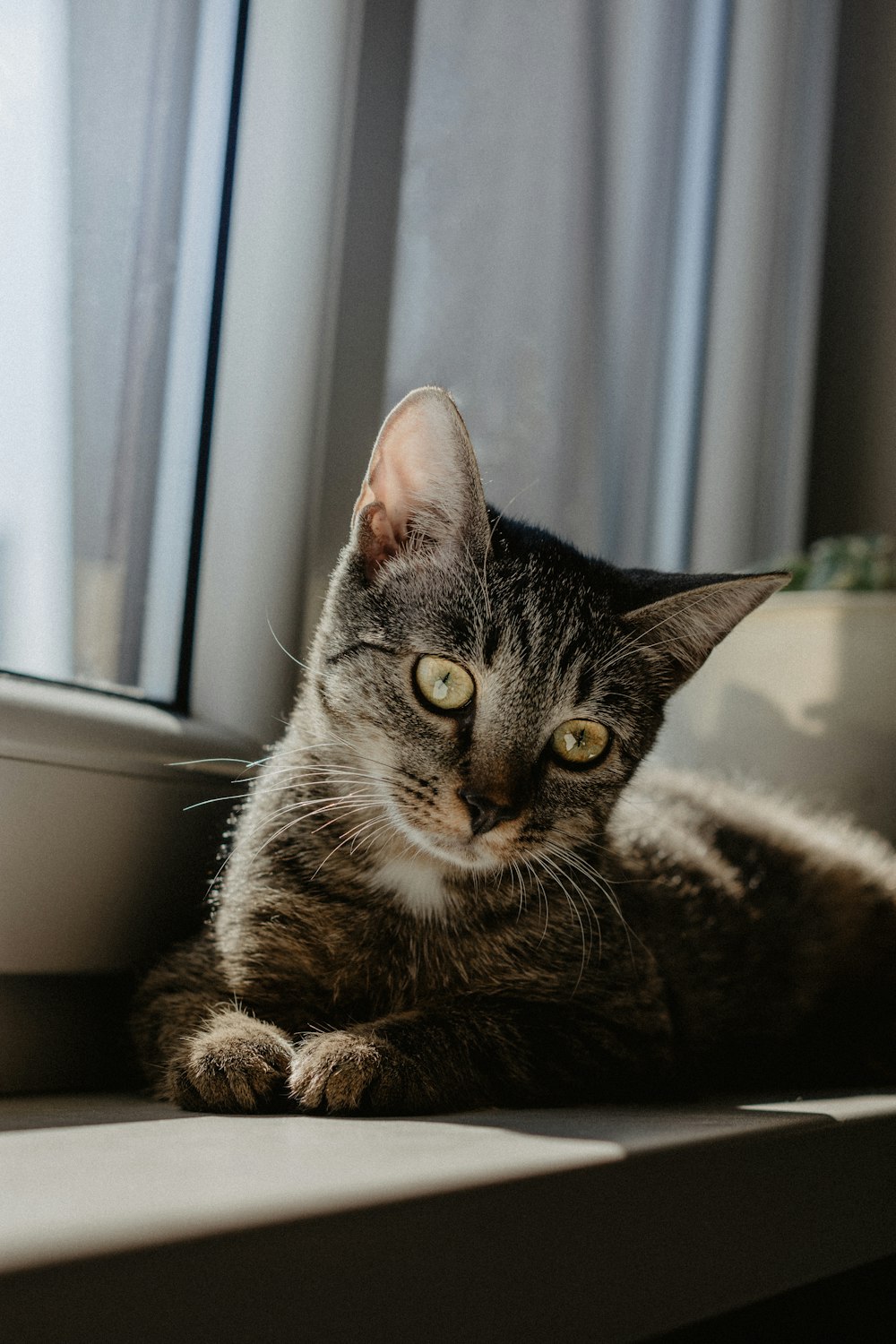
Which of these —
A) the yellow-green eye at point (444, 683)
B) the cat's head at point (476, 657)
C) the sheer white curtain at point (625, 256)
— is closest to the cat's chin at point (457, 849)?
the cat's head at point (476, 657)

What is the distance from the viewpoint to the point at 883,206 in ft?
7.89

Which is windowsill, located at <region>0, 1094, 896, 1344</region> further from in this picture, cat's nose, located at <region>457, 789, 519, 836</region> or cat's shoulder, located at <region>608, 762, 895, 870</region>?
cat's shoulder, located at <region>608, 762, 895, 870</region>

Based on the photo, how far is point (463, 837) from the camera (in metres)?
0.90

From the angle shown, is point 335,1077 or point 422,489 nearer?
point 335,1077

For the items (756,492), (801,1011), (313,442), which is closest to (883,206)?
(756,492)

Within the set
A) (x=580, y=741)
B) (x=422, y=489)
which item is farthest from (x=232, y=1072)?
(x=422, y=489)

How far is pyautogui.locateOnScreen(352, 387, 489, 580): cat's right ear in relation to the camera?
960 mm

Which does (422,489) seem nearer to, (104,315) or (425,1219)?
(104,315)

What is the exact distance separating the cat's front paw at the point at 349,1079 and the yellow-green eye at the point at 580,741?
326 millimetres

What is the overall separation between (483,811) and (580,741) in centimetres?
15

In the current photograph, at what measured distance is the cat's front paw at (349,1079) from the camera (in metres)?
0.73

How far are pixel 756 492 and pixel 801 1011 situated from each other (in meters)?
1.33

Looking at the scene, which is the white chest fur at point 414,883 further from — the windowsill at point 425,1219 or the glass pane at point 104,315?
the glass pane at point 104,315

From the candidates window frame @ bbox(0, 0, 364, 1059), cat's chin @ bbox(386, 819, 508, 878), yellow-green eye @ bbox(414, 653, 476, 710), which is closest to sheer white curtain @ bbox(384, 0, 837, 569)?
window frame @ bbox(0, 0, 364, 1059)
